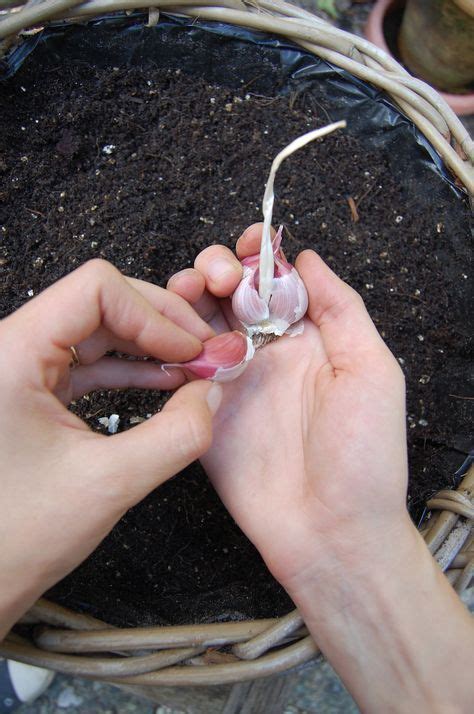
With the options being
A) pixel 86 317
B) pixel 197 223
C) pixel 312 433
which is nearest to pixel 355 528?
pixel 312 433

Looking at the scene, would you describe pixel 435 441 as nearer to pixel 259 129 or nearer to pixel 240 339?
pixel 240 339

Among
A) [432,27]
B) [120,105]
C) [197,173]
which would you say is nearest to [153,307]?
[197,173]

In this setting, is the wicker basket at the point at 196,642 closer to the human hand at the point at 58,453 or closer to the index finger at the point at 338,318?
the human hand at the point at 58,453

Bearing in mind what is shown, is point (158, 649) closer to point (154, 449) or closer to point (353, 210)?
point (154, 449)

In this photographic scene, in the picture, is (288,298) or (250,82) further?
(250,82)

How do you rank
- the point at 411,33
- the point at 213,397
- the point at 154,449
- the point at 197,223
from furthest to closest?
the point at 411,33 < the point at 197,223 < the point at 213,397 < the point at 154,449

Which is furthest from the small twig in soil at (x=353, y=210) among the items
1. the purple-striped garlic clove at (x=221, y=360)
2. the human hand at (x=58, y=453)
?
the human hand at (x=58, y=453)

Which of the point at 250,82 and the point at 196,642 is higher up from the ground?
the point at 250,82
